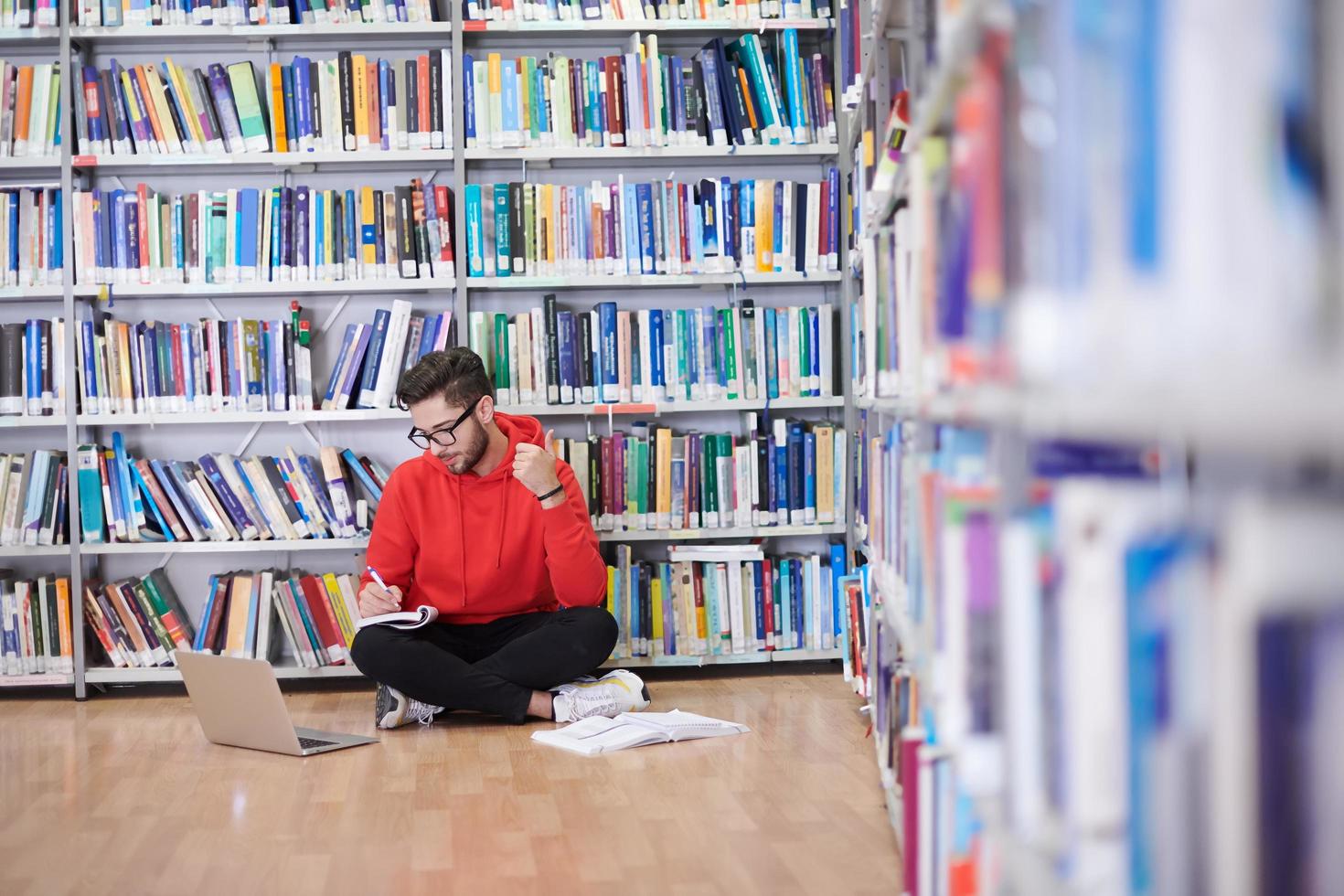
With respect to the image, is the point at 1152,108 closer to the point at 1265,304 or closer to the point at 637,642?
the point at 1265,304

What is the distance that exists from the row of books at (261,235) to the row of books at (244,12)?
0.50 metres

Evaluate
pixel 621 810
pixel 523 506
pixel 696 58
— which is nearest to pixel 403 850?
pixel 621 810

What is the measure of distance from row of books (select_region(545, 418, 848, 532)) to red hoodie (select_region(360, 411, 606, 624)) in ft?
1.35

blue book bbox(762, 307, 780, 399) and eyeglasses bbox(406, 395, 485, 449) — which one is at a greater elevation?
blue book bbox(762, 307, 780, 399)

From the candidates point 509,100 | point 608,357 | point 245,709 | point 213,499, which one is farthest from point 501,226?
point 245,709

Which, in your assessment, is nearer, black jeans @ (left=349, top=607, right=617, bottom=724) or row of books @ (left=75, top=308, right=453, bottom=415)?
black jeans @ (left=349, top=607, right=617, bottom=724)

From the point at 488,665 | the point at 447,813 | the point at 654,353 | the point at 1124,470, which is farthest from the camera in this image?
the point at 654,353

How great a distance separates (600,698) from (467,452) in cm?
74

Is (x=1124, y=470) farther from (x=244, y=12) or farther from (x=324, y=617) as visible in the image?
(x=244, y=12)

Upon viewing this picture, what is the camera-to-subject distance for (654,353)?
395cm

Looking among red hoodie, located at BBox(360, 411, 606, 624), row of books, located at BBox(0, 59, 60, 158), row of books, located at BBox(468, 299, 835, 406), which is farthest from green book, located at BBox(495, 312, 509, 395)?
row of books, located at BBox(0, 59, 60, 158)

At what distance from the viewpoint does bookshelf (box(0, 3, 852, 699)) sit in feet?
12.6

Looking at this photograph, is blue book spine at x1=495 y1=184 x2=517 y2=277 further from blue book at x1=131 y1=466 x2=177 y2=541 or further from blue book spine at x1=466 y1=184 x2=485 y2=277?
blue book at x1=131 y1=466 x2=177 y2=541

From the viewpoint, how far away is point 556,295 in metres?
4.16
